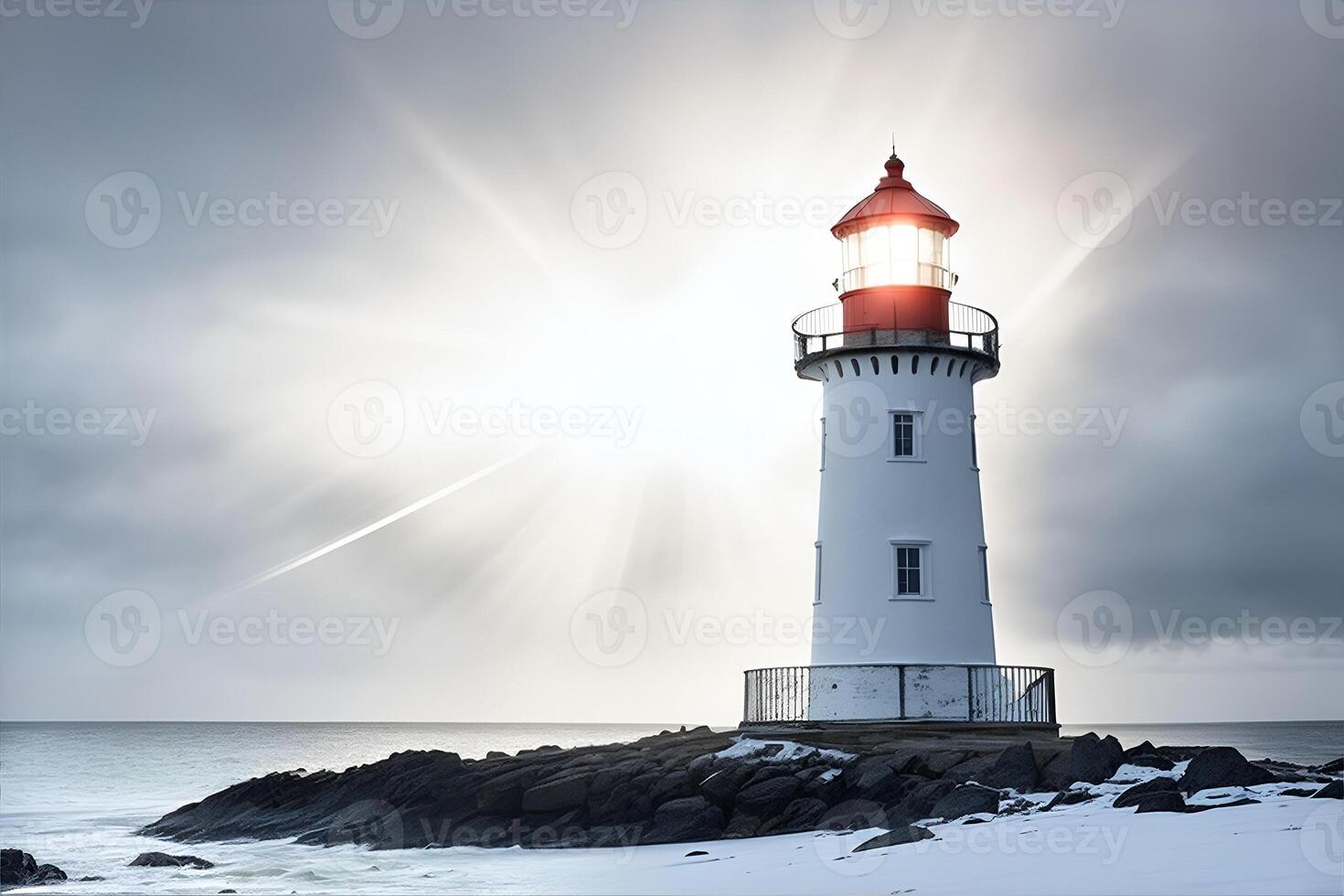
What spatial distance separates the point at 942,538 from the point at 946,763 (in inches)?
265

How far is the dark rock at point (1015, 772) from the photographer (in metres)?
16.1

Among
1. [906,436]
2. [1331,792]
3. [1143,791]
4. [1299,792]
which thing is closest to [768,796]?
[1143,791]

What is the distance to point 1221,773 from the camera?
45.3 feet

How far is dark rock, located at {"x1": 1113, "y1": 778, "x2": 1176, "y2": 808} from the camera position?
529 inches

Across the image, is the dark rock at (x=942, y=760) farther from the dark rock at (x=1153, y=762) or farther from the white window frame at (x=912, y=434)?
the white window frame at (x=912, y=434)

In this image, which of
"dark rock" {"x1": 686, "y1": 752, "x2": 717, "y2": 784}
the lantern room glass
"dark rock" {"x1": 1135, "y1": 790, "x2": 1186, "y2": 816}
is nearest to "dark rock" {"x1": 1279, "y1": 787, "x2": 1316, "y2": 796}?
"dark rock" {"x1": 1135, "y1": 790, "x2": 1186, "y2": 816}

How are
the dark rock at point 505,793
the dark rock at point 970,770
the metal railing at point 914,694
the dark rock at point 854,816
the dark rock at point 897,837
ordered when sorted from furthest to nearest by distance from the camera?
the metal railing at point 914,694
the dark rock at point 505,793
the dark rock at point 970,770
the dark rock at point 854,816
the dark rock at point 897,837

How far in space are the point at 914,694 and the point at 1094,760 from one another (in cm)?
781

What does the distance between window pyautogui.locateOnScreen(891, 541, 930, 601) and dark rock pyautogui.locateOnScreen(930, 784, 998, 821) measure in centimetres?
822

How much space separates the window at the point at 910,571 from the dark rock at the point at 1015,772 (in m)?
7.03

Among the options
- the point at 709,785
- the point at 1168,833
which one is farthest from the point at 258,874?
the point at 1168,833

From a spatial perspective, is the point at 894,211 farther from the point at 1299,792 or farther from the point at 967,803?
the point at 1299,792

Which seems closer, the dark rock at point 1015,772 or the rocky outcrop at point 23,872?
the dark rock at point 1015,772

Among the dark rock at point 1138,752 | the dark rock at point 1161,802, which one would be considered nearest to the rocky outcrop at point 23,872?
the dark rock at point 1138,752
